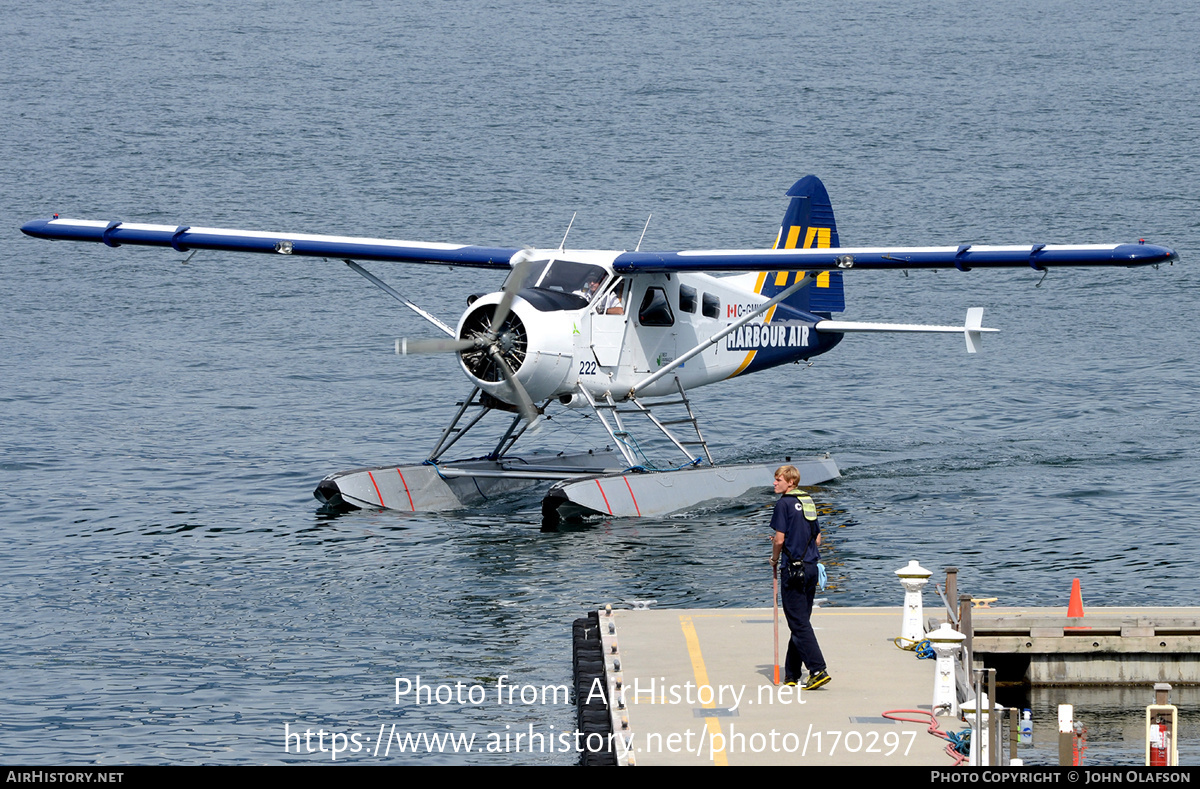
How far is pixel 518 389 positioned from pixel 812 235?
292 inches

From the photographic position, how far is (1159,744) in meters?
10.8

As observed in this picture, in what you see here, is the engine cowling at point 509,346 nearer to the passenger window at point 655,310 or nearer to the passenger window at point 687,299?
the passenger window at point 655,310

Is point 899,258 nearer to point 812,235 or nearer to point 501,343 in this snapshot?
point 812,235

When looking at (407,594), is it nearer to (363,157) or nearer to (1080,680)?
(1080,680)

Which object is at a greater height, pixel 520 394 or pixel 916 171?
pixel 916 171

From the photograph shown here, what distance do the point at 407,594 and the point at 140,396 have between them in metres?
16.7

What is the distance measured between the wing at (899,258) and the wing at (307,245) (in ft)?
6.61

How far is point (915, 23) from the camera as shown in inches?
3743

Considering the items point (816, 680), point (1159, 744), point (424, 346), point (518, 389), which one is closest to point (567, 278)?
point (518, 389)

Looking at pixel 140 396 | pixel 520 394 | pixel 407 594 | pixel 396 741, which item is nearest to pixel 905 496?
pixel 520 394

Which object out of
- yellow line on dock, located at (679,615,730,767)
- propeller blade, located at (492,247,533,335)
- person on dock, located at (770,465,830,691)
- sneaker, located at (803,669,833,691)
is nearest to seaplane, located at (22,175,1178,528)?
propeller blade, located at (492,247,533,335)

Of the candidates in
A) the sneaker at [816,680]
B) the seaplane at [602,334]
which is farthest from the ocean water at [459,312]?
the sneaker at [816,680]

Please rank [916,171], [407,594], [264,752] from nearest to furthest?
[264,752] → [407,594] → [916,171]

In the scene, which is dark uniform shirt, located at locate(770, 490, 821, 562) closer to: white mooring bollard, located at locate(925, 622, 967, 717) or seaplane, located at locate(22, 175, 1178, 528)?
white mooring bollard, located at locate(925, 622, 967, 717)
